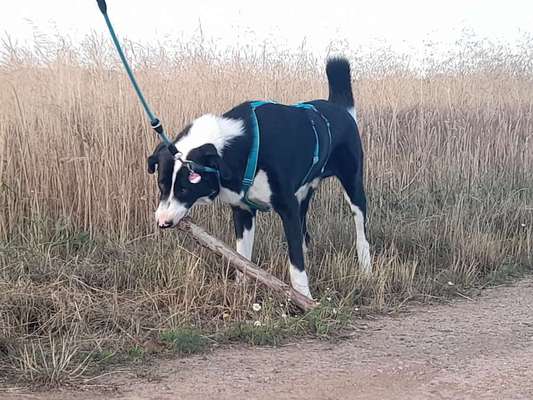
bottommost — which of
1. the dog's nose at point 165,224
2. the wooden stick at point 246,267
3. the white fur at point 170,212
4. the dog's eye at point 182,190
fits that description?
the wooden stick at point 246,267

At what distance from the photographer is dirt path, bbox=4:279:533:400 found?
9.04 feet

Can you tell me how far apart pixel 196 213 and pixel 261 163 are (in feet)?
4.10

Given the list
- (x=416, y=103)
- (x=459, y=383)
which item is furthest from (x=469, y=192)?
(x=459, y=383)

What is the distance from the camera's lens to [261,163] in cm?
380

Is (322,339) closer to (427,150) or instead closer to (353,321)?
(353,321)

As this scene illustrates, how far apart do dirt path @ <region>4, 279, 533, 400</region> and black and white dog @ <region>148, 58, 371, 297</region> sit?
0.70m

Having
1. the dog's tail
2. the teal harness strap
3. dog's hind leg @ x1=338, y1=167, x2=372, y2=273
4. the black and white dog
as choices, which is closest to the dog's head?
the black and white dog

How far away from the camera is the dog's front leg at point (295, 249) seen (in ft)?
12.9

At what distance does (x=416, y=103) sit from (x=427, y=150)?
0.76 m

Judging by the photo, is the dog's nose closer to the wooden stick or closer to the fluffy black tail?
the wooden stick

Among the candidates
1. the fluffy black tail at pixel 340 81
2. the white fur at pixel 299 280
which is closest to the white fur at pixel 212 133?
the white fur at pixel 299 280

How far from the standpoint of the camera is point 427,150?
6.50 metres

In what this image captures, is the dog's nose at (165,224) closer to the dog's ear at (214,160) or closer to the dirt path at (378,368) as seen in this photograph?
the dog's ear at (214,160)

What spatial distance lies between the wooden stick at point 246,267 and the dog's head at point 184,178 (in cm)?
20
